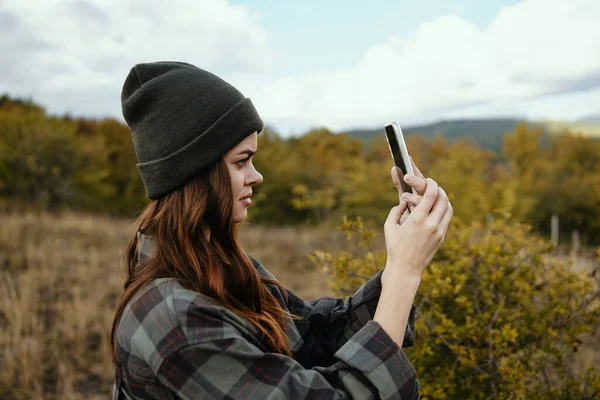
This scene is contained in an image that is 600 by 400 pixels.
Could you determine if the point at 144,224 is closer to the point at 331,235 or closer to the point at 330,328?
the point at 330,328

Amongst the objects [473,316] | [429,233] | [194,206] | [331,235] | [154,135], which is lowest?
[331,235]

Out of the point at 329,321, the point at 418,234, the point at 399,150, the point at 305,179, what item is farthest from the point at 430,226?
the point at 305,179

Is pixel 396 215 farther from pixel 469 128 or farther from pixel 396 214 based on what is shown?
pixel 469 128

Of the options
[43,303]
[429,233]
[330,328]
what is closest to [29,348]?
[43,303]

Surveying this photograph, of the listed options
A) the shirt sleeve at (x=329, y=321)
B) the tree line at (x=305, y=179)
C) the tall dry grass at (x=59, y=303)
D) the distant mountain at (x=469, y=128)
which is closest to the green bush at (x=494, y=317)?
the shirt sleeve at (x=329, y=321)

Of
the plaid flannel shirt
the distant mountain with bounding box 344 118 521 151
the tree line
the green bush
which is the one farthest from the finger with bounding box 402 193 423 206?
the distant mountain with bounding box 344 118 521 151

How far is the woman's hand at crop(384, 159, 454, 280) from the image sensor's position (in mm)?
1285

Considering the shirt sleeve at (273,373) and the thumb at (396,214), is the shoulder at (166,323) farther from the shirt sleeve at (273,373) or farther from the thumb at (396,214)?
the thumb at (396,214)

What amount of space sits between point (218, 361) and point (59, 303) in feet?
16.7

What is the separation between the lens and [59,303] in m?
5.53

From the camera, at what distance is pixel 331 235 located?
1341 cm

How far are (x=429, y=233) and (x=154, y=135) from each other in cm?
80

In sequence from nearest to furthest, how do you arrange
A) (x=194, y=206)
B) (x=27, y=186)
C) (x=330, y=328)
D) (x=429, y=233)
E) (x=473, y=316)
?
(x=429, y=233), (x=194, y=206), (x=330, y=328), (x=473, y=316), (x=27, y=186)

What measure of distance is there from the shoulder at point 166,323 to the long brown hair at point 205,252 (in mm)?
53
